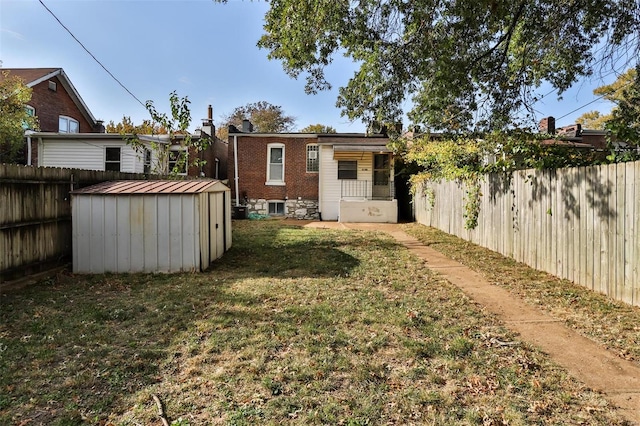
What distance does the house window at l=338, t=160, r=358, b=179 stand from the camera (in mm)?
18062

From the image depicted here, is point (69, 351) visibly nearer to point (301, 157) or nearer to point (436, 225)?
point (436, 225)

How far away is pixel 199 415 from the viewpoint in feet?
8.25

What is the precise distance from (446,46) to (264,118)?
32.4 m

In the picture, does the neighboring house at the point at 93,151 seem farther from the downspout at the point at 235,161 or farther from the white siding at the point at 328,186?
the white siding at the point at 328,186

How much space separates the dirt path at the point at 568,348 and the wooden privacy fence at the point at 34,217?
682 cm

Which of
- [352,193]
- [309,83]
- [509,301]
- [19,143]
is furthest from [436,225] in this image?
[19,143]

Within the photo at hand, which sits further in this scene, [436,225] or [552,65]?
[436,225]

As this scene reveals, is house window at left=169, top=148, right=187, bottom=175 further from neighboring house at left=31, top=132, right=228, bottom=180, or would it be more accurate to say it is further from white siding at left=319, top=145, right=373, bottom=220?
white siding at left=319, top=145, right=373, bottom=220

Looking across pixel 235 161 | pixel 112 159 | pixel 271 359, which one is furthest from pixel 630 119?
pixel 112 159

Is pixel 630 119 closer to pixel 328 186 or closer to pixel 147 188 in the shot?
pixel 147 188

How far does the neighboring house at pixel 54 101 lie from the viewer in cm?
2083

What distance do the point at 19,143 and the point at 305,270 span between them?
1697 centimetres

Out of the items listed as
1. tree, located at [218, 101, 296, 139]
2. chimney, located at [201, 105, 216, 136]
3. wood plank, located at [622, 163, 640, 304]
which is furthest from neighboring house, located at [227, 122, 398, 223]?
tree, located at [218, 101, 296, 139]

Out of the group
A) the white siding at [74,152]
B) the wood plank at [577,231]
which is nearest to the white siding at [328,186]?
the white siding at [74,152]
